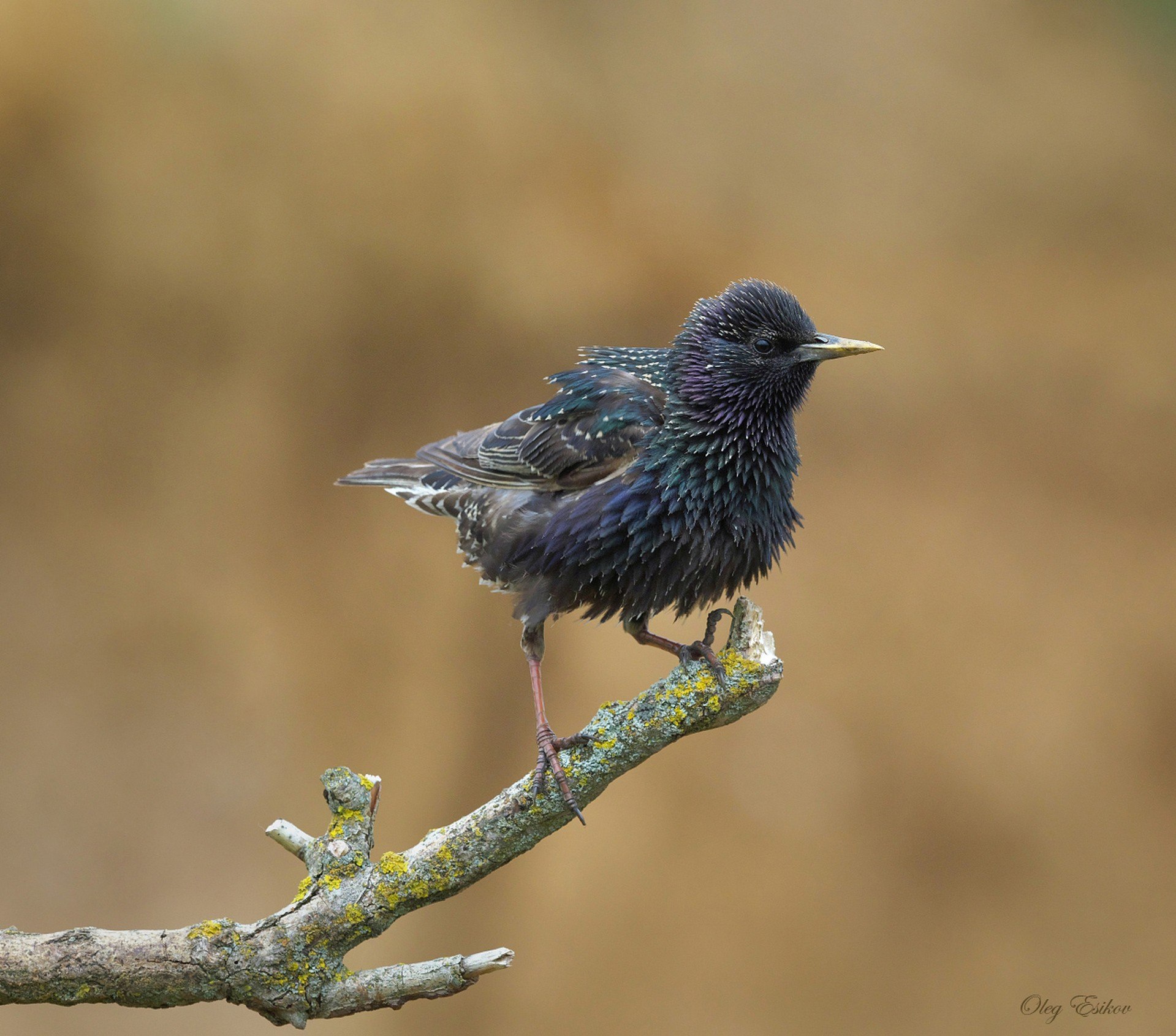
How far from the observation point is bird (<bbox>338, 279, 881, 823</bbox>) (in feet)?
9.28

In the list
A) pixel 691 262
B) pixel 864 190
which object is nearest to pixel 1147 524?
pixel 864 190

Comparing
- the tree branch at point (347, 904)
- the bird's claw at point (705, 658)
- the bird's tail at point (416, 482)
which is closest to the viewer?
the tree branch at point (347, 904)

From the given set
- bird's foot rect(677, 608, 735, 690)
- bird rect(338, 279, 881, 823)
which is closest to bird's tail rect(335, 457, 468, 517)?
bird rect(338, 279, 881, 823)

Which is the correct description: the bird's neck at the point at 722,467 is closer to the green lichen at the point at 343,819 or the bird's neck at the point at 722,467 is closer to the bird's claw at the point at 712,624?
the bird's claw at the point at 712,624

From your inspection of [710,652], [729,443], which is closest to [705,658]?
[710,652]

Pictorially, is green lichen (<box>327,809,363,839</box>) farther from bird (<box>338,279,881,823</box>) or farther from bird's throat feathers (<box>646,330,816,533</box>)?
bird's throat feathers (<box>646,330,816,533</box>)

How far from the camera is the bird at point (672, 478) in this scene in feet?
9.28

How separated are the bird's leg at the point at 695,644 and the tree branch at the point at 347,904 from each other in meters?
0.02

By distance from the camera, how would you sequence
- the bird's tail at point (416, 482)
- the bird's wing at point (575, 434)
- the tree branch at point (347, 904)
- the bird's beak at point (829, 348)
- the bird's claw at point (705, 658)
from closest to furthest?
the tree branch at point (347, 904) → the bird's claw at point (705, 658) → the bird's beak at point (829, 348) → the bird's wing at point (575, 434) → the bird's tail at point (416, 482)

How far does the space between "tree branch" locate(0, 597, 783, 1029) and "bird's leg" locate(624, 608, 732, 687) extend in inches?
1.0

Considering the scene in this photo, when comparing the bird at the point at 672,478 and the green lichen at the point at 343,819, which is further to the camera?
the bird at the point at 672,478

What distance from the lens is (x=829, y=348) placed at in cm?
283

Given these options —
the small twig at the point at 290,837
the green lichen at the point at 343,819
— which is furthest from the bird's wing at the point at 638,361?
the small twig at the point at 290,837

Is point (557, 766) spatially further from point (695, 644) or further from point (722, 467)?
point (722, 467)
